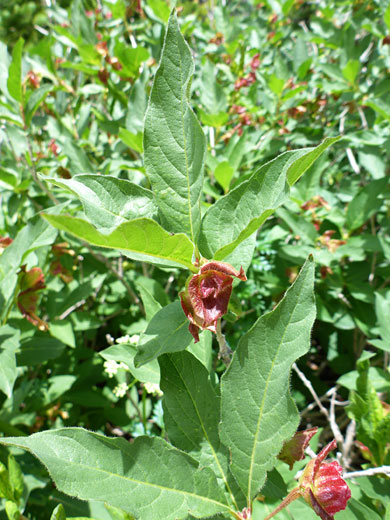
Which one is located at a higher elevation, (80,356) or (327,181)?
(327,181)

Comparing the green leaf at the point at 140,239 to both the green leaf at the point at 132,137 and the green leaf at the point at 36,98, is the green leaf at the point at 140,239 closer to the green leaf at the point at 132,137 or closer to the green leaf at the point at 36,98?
the green leaf at the point at 132,137

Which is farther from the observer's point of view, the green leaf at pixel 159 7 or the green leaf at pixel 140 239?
the green leaf at pixel 159 7

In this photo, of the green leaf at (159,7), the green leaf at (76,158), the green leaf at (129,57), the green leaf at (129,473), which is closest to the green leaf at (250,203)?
the green leaf at (129,473)

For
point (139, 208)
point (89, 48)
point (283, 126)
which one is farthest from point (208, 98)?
point (139, 208)

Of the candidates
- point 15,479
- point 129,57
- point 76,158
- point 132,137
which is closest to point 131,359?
point 15,479

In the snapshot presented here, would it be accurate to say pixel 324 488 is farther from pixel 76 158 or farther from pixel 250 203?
pixel 76 158

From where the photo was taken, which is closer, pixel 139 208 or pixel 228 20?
pixel 139 208

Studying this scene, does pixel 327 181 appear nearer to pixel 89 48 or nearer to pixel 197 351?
pixel 89 48
